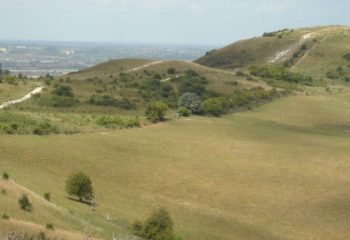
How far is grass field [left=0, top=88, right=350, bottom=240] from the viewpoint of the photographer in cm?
3825

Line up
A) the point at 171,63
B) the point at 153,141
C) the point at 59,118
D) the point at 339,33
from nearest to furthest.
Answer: the point at 153,141
the point at 59,118
the point at 171,63
the point at 339,33

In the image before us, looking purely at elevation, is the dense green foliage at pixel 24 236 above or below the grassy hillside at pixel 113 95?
above

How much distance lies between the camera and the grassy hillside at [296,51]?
153 metres

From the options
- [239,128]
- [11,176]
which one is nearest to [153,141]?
[239,128]

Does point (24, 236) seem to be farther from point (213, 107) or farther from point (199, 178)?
point (213, 107)

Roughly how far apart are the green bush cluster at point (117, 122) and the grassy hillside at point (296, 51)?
7837 centimetres

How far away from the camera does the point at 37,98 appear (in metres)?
84.8

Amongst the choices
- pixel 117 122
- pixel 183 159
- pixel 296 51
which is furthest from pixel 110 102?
pixel 296 51

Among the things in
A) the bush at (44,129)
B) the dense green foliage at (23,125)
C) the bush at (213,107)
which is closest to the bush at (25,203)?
the dense green foliage at (23,125)

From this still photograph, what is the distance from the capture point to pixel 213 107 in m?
89.3

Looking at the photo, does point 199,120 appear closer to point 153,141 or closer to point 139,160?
point 153,141

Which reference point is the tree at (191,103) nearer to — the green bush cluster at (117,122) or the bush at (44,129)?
the green bush cluster at (117,122)

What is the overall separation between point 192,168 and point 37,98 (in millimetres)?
37835

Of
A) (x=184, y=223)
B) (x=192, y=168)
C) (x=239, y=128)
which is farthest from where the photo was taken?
(x=239, y=128)
